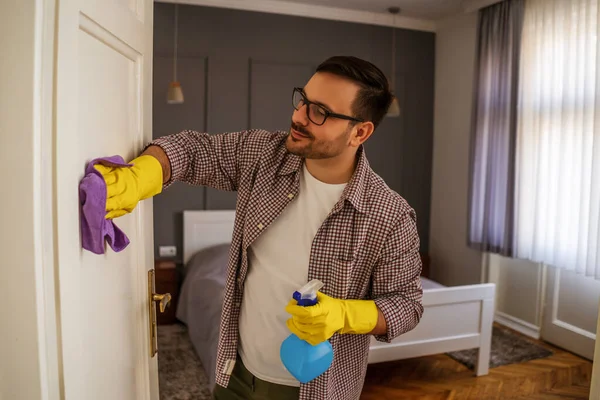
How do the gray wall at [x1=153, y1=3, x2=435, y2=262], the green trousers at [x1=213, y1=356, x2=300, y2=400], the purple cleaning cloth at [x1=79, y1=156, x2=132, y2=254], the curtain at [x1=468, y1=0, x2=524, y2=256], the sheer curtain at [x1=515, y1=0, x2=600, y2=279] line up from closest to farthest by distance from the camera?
1. the purple cleaning cloth at [x1=79, y1=156, x2=132, y2=254]
2. the green trousers at [x1=213, y1=356, x2=300, y2=400]
3. the sheer curtain at [x1=515, y1=0, x2=600, y2=279]
4. the curtain at [x1=468, y1=0, x2=524, y2=256]
5. the gray wall at [x1=153, y1=3, x2=435, y2=262]

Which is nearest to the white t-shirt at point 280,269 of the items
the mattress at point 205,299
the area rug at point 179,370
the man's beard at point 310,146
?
the man's beard at point 310,146

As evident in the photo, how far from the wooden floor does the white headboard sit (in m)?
1.71

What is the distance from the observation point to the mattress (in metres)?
2.93

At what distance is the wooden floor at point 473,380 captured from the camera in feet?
9.68

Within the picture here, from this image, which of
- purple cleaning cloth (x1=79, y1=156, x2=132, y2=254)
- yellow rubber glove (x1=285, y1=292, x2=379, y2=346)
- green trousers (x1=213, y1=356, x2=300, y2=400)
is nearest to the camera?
purple cleaning cloth (x1=79, y1=156, x2=132, y2=254)

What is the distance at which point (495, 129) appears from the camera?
404 cm

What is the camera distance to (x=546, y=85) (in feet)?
11.9

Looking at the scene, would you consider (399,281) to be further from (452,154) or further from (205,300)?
(452,154)

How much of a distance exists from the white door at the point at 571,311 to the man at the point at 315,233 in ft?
8.69

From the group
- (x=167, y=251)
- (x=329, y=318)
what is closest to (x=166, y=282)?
(x=167, y=251)

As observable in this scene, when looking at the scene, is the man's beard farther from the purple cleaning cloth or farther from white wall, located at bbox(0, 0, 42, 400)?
white wall, located at bbox(0, 0, 42, 400)

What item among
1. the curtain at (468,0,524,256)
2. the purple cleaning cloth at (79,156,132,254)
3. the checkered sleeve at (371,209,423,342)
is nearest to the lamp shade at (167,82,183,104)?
the curtain at (468,0,524,256)

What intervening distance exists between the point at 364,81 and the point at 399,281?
564 mm

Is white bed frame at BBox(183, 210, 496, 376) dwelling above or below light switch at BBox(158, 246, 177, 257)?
below
